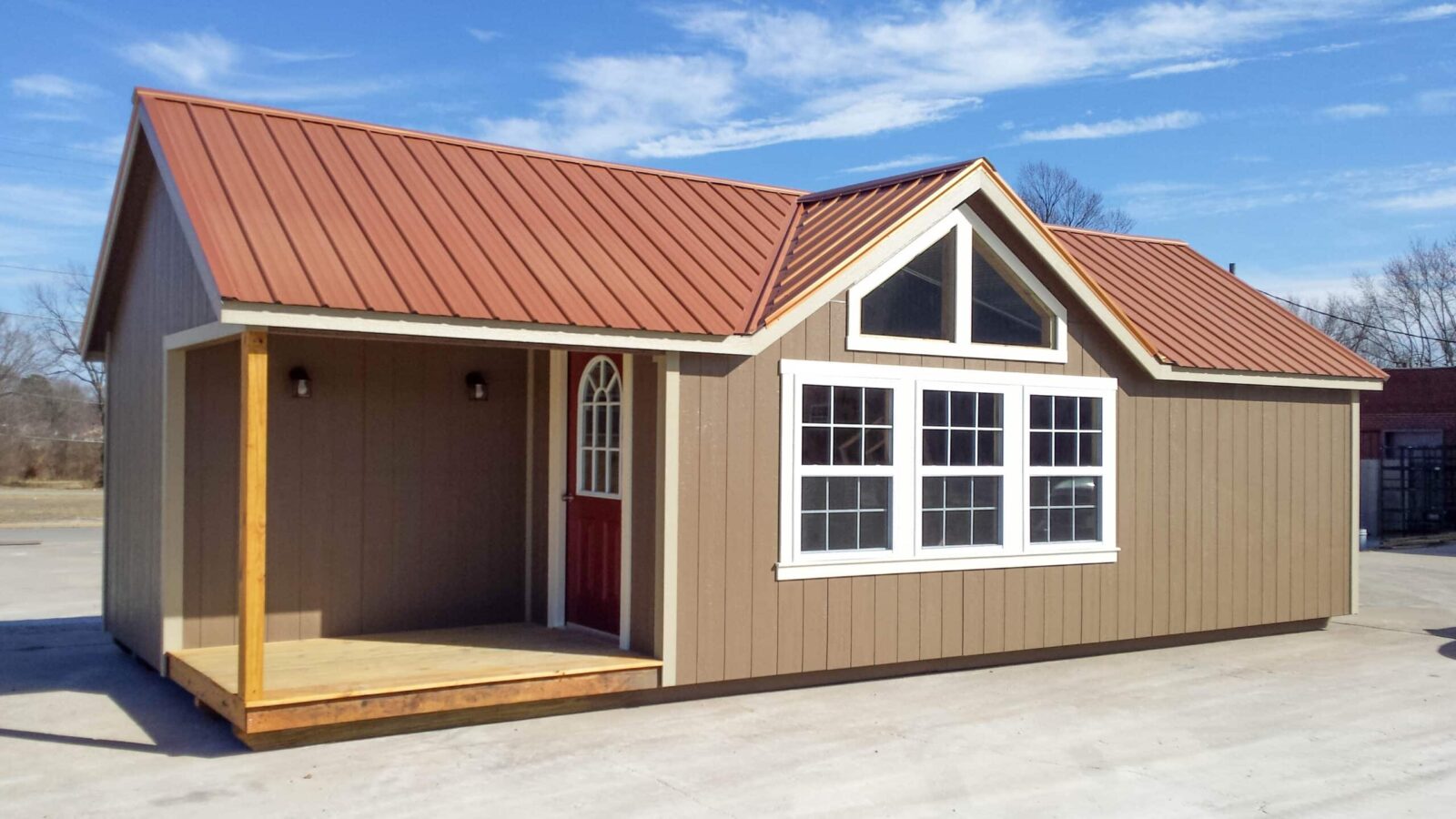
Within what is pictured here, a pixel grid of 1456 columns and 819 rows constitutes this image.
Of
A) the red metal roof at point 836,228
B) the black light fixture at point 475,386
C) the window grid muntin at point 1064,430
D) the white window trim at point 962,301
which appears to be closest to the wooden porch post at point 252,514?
the black light fixture at point 475,386

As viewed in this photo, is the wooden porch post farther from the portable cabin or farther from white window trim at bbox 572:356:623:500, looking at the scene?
white window trim at bbox 572:356:623:500

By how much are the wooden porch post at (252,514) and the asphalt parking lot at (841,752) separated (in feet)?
1.73

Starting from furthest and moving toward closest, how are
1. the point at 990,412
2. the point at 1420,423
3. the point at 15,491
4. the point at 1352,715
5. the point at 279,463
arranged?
the point at 15,491 < the point at 1420,423 < the point at 990,412 < the point at 279,463 < the point at 1352,715

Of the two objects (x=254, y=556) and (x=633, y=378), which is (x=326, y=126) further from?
(x=254, y=556)

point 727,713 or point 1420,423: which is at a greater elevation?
point 1420,423

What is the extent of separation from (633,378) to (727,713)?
2310 millimetres

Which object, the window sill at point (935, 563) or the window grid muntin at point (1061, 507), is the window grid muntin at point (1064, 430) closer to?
the window grid muntin at point (1061, 507)

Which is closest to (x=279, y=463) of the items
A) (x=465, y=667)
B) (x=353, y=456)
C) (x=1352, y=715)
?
(x=353, y=456)

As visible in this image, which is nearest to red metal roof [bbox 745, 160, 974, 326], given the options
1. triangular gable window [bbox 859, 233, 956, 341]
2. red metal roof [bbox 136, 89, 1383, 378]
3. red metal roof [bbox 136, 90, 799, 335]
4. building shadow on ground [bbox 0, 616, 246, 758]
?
red metal roof [bbox 136, 89, 1383, 378]

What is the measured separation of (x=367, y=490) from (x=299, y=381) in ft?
3.11

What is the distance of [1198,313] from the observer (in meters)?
12.2

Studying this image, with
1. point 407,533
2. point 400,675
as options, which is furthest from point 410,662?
point 407,533

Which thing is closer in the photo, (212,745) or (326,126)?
(212,745)

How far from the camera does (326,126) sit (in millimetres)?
9383
